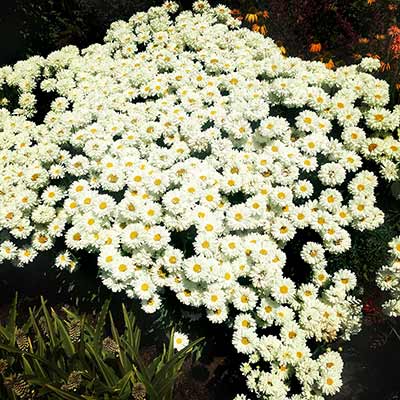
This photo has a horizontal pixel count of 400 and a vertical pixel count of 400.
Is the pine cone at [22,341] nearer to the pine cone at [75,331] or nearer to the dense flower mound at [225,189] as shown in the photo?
the pine cone at [75,331]

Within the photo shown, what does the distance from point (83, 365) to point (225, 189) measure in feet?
5.24

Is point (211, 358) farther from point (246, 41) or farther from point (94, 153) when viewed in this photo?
point (246, 41)

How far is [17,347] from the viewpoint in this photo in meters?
3.37

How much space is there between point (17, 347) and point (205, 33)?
11.2 feet

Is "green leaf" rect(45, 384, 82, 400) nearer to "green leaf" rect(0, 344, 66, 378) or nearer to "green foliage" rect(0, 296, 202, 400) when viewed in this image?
"green foliage" rect(0, 296, 202, 400)

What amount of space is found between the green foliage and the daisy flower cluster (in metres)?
1.42

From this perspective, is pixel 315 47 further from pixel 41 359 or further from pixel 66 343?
pixel 41 359

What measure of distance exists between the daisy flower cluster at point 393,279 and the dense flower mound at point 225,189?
203 millimetres

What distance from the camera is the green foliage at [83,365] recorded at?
3.11 metres

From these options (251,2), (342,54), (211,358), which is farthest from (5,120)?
(342,54)

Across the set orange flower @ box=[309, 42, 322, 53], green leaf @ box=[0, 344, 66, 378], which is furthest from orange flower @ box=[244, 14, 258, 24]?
green leaf @ box=[0, 344, 66, 378]

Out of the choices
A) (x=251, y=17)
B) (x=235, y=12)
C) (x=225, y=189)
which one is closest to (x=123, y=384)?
(x=225, y=189)

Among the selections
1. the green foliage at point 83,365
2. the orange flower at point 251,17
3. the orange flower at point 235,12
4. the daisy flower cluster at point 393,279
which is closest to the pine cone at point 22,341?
the green foliage at point 83,365

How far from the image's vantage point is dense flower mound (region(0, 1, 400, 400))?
10.9ft
